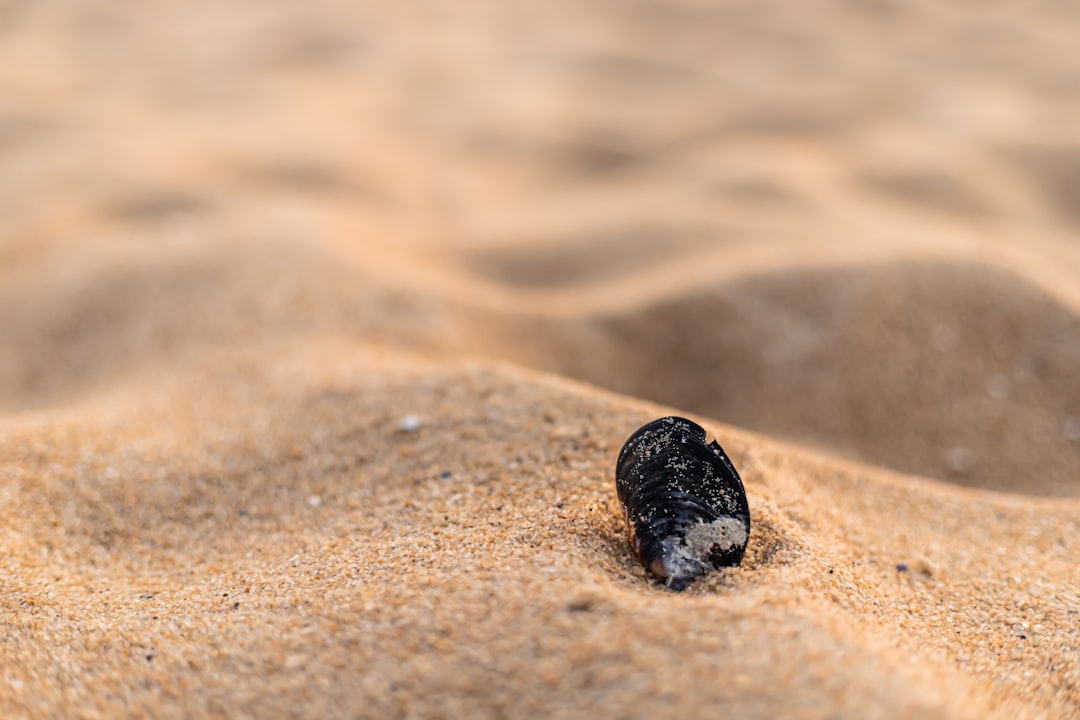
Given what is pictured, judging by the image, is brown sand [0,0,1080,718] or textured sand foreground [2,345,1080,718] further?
brown sand [0,0,1080,718]

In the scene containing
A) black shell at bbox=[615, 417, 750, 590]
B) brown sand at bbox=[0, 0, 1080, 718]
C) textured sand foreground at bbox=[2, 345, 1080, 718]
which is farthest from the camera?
black shell at bbox=[615, 417, 750, 590]

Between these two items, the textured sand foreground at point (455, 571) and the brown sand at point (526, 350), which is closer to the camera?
the textured sand foreground at point (455, 571)

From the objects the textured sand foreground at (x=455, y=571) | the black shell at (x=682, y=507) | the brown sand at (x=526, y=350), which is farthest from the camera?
the black shell at (x=682, y=507)

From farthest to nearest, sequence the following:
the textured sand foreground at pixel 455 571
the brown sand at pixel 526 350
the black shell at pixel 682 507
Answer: the black shell at pixel 682 507 < the brown sand at pixel 526 350 < the textured sand foreground at pixel 455 571

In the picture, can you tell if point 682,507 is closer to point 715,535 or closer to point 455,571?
point 715,535

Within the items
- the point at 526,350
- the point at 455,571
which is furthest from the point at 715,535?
the point at 526,350

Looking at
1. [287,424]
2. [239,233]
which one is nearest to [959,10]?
Result: [239,233]
